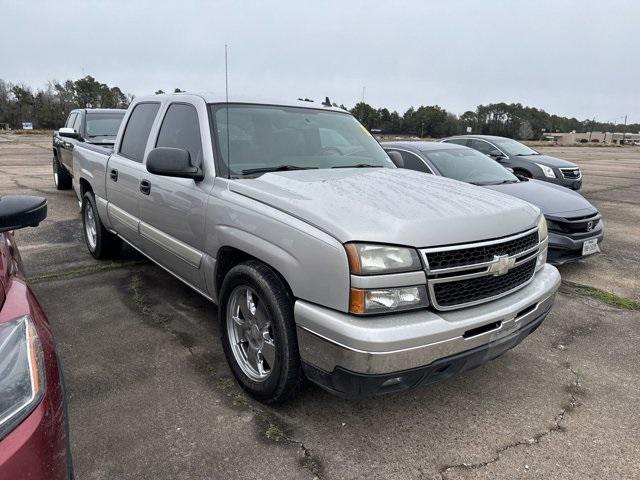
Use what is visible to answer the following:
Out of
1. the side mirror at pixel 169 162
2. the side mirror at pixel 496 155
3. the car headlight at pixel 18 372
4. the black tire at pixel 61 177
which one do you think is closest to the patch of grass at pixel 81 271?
the side mirror at pixel 169 162

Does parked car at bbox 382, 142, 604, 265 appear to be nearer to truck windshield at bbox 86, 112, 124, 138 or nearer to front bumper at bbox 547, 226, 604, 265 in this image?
front bumper at bbox 547, 226, 604, 265

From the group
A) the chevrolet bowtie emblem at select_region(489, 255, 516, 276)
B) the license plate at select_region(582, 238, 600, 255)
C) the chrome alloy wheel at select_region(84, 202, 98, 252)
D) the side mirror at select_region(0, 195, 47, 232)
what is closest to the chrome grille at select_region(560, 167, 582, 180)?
the license plate at select_region(582, 238, 600, 255)

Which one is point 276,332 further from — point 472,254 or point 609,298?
point 609,298

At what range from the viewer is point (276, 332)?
2.57m

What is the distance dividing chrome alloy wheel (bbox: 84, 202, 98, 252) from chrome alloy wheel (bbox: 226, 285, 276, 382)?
10.7ft

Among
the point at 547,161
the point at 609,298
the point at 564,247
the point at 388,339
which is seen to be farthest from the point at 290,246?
the point at 547,161

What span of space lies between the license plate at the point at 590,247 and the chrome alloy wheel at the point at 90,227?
5628 mm

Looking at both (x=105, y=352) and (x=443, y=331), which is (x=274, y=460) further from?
(x=105, y=352)

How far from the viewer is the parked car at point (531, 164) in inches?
394

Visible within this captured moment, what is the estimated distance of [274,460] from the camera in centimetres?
243

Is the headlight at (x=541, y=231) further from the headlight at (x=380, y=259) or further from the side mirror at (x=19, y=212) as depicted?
the side mirror at (x=19, y=212)

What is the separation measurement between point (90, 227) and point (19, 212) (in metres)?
4.45

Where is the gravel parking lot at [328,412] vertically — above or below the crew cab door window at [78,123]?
below

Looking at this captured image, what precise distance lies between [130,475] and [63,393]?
0.89 meters
